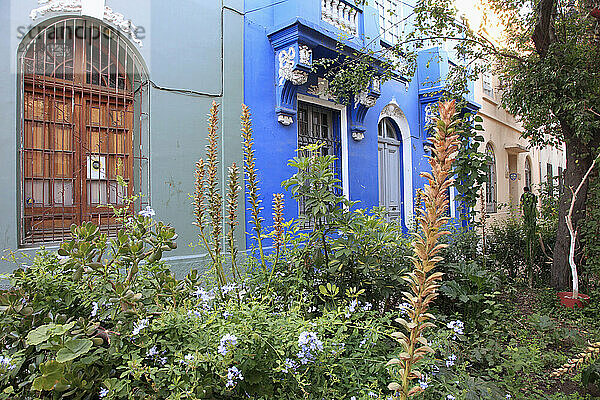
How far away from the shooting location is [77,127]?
4.55 m

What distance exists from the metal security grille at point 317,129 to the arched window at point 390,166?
1.69 m

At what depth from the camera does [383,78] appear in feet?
21.6

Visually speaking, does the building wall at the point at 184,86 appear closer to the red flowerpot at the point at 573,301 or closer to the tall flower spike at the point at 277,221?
the tall flower spike at the point at 277,221

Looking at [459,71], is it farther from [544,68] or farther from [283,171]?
[283,171]

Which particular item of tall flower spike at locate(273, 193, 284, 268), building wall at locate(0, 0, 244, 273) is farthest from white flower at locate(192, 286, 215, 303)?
building wall at locate(0, 0, 244, 273)

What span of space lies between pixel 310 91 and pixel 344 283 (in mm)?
4941

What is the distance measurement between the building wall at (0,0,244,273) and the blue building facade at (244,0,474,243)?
0.35 meters

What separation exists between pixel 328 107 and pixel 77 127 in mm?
4416

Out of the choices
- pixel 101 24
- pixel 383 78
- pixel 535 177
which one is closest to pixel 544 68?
pixel 383 78

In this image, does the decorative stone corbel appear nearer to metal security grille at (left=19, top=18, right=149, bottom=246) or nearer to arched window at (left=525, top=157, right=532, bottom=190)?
metal security grille at (left=19, top=18, right=149, bottom=246)

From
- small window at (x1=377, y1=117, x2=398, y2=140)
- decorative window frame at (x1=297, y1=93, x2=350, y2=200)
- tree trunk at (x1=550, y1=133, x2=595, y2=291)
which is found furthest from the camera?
small window at (x1=377, y1=117, x2=398, y2=140)

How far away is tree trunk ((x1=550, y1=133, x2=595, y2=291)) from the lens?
575cm

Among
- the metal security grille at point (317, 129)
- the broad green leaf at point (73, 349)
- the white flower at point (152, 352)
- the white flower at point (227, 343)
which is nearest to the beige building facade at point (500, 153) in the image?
the metal security grille at point (317, 129)

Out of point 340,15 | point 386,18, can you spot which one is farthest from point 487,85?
point 340,15
